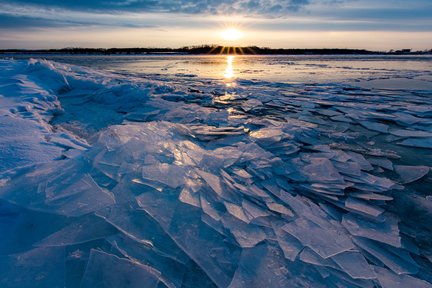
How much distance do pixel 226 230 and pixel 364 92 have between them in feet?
19.5

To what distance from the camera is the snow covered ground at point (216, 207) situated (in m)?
1.26

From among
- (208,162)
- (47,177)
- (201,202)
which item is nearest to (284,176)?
(208,162)

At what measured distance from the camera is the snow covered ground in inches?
49.4

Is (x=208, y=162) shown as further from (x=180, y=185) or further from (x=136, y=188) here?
(x=136, y=188)

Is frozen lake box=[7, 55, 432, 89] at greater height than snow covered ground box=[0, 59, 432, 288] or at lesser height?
lesser

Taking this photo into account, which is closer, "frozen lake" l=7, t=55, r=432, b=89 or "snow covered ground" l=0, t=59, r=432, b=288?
"snow covered ground" l=0, t=59, r=432, b=288

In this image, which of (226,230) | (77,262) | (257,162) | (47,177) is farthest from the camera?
(257,162)

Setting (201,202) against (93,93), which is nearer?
(201,202)

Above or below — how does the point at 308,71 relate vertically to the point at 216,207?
below

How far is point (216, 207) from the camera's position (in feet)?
5.53

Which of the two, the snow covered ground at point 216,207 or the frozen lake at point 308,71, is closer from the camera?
the snow covered ground at point 216,207

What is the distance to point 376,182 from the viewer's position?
211cm

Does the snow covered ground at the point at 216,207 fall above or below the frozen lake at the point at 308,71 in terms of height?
above

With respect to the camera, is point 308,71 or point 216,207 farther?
point 308,71
